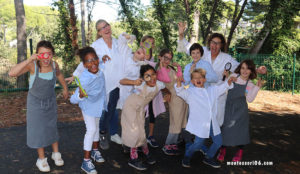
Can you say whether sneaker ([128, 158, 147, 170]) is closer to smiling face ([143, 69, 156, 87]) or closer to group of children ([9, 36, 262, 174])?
group of children ([9, 36, 262, 174])

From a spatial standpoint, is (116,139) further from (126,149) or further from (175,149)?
(175,149)

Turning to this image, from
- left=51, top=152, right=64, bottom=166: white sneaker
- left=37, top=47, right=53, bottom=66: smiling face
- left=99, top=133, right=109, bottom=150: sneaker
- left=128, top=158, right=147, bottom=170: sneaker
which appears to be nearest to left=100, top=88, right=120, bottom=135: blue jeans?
left=99, top=133, right=109, bottom=150: sneaker

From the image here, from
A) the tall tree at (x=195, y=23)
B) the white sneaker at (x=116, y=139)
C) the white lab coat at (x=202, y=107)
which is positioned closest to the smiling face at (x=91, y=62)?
the white lab coat at (x=202, y=107)

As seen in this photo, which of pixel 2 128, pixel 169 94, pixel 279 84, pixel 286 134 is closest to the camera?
pixel 169 94

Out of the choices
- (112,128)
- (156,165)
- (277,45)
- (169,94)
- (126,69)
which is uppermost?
(277,45)

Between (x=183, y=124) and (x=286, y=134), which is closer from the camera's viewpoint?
(x=183, y=124)

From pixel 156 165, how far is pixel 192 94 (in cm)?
123

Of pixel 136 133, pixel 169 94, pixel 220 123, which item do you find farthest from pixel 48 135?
pixel 220 123

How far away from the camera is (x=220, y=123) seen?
391 centimetres

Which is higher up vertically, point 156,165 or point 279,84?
point 279,84

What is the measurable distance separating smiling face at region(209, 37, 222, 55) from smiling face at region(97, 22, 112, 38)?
170 centimetres

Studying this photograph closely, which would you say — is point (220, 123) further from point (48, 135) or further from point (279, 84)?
point (279, 84)

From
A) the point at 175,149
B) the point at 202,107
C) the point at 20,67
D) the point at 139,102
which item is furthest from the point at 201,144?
the point at 20,67

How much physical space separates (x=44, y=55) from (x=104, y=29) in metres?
1.11
